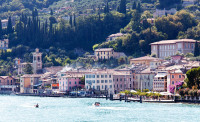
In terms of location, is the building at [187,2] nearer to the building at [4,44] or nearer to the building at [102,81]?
the building at [4,44]

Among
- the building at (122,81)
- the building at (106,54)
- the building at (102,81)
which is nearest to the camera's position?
the building at (102,81)

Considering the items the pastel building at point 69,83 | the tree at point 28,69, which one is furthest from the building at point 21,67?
the pastel building at point 69,83

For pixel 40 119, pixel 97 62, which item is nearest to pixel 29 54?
pixel 97 62

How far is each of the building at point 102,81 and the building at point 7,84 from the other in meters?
23.9

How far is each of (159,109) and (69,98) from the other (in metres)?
32.6

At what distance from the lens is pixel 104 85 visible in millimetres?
125125

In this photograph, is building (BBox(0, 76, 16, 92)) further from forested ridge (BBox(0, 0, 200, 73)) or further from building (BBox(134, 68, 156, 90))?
building (BBox(134, 68, 156, 90))

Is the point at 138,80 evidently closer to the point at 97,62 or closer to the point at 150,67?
the point at 150,67

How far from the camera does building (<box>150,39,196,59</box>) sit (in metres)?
140

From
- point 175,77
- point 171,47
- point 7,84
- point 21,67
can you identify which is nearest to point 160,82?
point 175,77

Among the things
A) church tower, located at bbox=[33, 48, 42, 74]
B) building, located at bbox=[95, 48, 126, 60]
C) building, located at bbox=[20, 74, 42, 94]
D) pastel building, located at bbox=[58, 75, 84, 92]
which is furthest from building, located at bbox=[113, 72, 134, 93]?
church tower, located at bbox=[33, 48, 42, 74]

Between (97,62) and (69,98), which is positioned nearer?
(69,98)

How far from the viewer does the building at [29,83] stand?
14004 centimetres

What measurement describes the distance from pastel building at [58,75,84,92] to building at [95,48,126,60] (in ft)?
58.1
